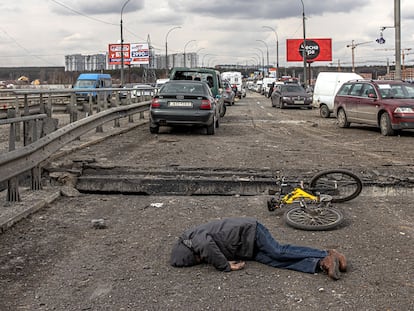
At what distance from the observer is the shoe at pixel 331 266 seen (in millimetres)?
4051

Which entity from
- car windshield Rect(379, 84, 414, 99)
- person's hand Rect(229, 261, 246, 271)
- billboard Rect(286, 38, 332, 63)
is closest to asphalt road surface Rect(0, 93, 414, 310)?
person's hand Rect(229, 261, 246, 271)

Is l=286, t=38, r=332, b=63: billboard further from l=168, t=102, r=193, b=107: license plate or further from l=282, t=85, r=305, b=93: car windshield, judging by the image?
l=168, t=102, r=193, b=107: license plate

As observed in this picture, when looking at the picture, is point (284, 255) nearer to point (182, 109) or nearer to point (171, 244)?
point (171, 244)

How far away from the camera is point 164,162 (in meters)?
9.44

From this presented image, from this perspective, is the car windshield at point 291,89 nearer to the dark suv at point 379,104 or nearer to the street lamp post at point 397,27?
the street lamp post at point 397,27

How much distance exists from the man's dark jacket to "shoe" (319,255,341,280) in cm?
61

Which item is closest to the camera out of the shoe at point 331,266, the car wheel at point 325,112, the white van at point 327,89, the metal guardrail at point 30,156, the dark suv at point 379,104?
the shoe at point 331,266

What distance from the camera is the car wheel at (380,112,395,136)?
47.8 feet

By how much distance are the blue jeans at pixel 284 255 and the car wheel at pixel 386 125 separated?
36.2 feet

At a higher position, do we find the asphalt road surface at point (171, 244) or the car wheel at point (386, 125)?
the car wheel at point (386, 125)

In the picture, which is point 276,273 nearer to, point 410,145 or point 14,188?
point 14,188

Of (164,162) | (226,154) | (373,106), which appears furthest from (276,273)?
(373,106)

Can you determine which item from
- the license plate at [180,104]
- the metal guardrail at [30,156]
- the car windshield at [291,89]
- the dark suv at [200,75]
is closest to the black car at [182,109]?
the license plate at [180,104]

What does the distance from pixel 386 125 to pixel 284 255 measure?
37.2ft
